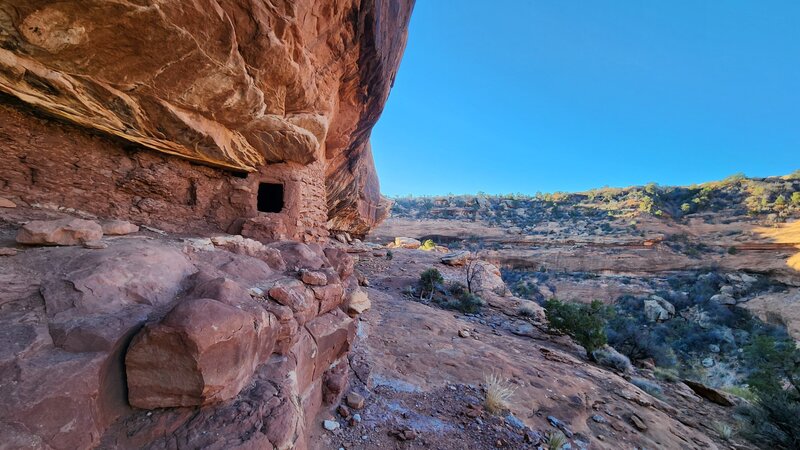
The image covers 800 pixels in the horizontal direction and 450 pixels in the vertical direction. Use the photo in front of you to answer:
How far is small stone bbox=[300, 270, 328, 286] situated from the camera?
3062 millimetres

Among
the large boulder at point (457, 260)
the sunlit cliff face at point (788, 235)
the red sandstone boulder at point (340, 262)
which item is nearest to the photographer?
the red sandstone boulder at point (340, 262)

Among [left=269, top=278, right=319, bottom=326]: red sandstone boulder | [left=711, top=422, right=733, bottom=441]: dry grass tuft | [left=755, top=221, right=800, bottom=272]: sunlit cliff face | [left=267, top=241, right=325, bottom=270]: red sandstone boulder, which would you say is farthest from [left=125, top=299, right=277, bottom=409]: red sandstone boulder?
[left=755, top=221, right=800, bottom=272]: sunlit cliff face

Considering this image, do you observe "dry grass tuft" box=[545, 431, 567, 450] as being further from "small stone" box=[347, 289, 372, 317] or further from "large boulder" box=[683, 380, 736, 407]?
"large boulder" box=[683, 380, 736, 407]

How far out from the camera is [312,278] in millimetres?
3082

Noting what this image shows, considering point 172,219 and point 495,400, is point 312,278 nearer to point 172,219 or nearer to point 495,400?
point 495,400

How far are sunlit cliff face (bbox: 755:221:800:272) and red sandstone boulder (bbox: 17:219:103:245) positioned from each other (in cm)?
2490

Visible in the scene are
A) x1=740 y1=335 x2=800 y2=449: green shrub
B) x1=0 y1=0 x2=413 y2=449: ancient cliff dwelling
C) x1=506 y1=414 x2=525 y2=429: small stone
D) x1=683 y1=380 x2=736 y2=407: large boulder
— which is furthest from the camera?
x1=683 y1=380 x2=736 y2=407: large boulder

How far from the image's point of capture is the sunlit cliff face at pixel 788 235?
600 inches

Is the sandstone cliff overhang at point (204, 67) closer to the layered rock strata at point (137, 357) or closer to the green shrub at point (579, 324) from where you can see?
the layered rock strata at point (137, 357)

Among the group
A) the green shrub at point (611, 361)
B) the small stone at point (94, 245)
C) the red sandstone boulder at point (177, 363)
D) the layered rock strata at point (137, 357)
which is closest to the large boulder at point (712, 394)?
the green shrub at point (611, 361)

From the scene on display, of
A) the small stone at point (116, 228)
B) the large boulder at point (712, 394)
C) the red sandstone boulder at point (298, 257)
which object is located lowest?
the large boulder at point (712, 394)

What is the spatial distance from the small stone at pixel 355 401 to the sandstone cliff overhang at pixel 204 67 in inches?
133

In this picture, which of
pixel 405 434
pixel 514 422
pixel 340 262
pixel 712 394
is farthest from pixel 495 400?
pixel 712 394

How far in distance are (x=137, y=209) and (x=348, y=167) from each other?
5452mm
